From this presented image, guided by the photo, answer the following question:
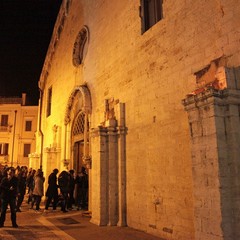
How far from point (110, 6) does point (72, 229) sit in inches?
296

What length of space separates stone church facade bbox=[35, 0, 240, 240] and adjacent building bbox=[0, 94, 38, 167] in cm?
2141

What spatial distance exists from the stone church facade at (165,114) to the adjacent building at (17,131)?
2141 cm

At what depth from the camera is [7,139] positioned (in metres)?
31.5

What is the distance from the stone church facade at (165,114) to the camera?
4.89 m

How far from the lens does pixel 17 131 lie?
3167 cm

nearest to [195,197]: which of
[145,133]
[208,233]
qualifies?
[208,233]

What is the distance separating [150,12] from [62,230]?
6666 millimetres

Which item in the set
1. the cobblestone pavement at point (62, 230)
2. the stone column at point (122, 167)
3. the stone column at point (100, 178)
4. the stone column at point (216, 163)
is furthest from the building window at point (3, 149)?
the stone column at point (216, 163)

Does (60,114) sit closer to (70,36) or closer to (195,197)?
(70,36)

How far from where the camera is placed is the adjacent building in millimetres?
31125

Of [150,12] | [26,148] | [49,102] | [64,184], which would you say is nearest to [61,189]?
[64,184]

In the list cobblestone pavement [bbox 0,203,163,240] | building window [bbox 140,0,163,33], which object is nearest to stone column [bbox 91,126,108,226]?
cobblestone pavement [bbox 0,203,163,240]

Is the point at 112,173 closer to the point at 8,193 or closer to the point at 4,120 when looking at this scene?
the point at 8,193

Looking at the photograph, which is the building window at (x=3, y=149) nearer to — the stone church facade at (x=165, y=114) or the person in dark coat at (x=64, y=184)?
the stone church facade at (x=165, y=114)
